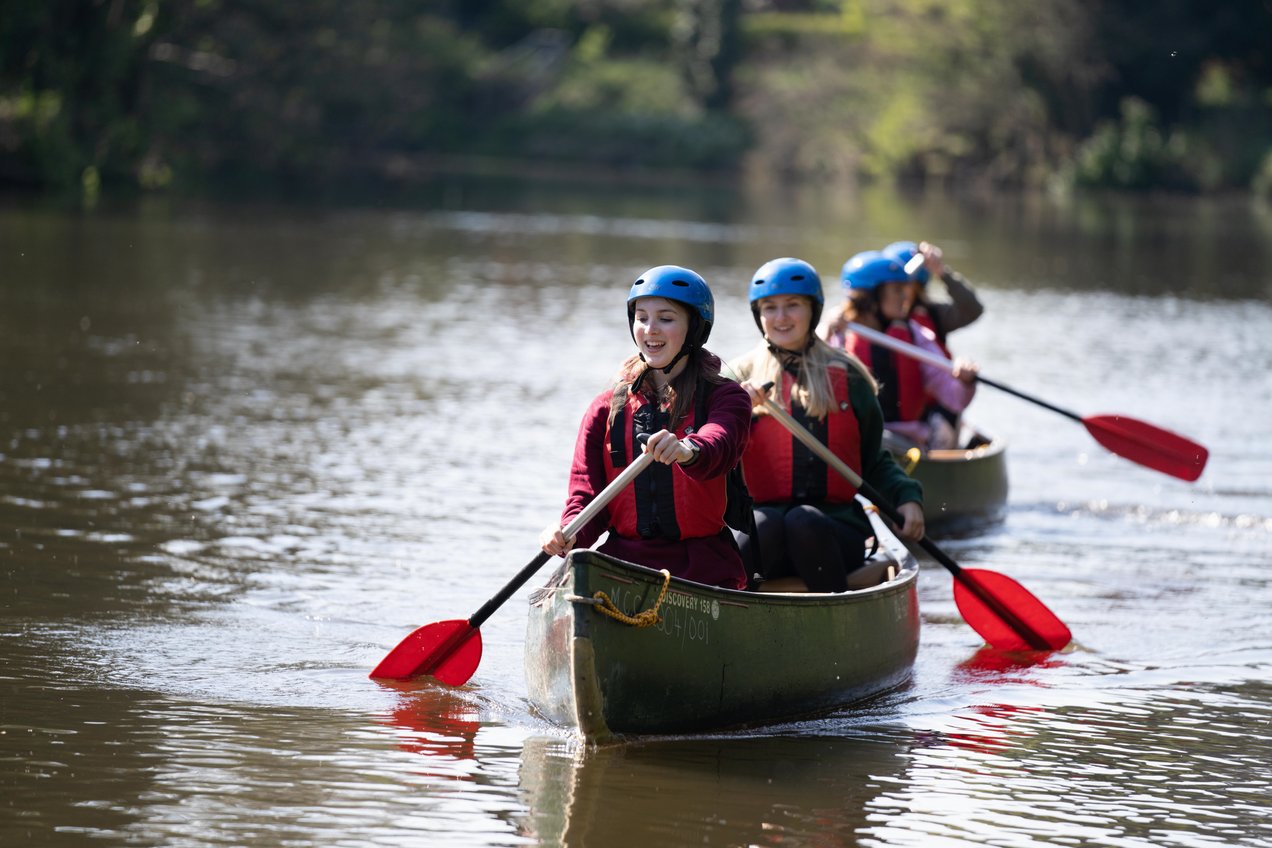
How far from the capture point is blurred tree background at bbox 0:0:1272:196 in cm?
3406

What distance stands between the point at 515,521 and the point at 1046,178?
1943 inches

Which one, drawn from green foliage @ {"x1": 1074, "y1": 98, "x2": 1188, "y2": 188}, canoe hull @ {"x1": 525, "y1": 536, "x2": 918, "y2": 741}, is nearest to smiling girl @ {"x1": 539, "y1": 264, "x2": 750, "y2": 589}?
canoe hull @ {"x1": 525, "y1": 536, "x2": 918, "y2": 741}

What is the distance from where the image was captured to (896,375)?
409 inches

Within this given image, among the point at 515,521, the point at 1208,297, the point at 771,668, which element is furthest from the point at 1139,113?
the point at 771,668

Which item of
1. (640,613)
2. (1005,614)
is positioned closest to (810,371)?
(1005,614)

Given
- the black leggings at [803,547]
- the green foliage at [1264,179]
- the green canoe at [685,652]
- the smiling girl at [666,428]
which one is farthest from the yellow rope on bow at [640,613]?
the green foliage at [1264,179]

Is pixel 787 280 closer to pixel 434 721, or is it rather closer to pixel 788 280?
pixel 788 280

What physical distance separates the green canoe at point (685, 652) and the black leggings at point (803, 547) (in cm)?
31

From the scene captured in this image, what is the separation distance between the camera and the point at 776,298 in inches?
282

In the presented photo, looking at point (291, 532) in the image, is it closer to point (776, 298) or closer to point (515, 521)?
point (515, 521)

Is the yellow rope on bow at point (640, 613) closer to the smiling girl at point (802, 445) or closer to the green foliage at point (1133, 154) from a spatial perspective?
the smiling girl at point (802, 445)

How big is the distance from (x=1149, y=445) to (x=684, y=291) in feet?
17.0

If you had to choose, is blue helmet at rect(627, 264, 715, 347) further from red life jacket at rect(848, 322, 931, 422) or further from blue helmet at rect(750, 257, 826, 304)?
red life jacket at rect(848, 322, 931, 422)

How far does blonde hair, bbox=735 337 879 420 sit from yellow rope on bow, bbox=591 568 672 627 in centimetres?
151
